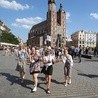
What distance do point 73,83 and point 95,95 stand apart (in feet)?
9.88

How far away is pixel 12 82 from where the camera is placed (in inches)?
578

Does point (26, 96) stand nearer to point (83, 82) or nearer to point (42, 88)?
point (42, 88)

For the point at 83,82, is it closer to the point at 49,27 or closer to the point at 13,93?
the point at 13,93

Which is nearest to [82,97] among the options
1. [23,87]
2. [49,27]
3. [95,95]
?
[95,95]

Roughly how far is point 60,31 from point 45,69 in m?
161

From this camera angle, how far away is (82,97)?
11375 millimetres

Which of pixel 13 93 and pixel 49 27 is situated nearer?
pixel 13 93

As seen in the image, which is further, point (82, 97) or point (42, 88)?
point (42, 88)

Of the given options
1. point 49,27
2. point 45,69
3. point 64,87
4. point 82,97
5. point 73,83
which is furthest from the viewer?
point 49,27

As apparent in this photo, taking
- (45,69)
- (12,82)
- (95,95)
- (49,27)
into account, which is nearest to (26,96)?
(45,69)

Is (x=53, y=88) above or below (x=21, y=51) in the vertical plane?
below

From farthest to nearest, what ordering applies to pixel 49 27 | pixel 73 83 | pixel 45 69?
1. pixel 49 27
2. pixel 73 83
3. pixel 45 69

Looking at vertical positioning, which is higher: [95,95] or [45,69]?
[45,69]

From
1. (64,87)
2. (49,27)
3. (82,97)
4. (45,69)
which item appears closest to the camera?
(82,97)
